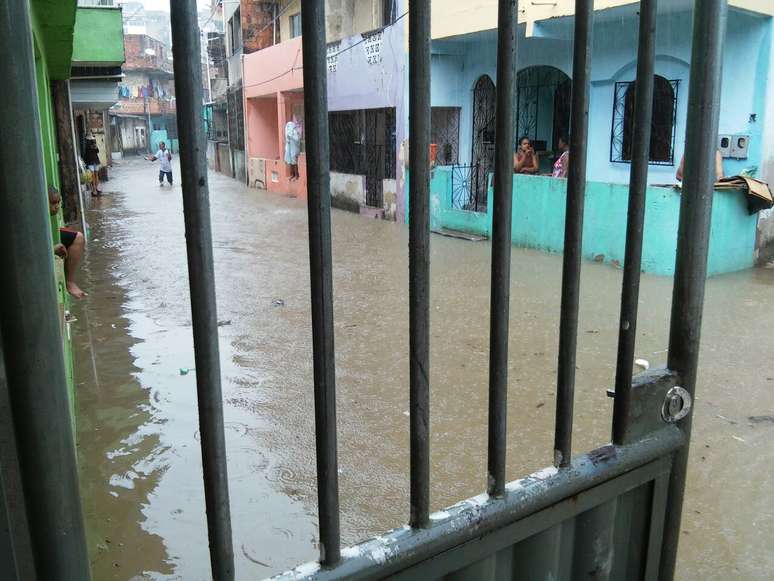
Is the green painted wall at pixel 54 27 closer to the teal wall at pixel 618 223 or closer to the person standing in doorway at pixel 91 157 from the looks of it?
the teal wall at pixel 618 223

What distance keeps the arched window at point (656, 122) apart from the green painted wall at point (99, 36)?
6.30 m

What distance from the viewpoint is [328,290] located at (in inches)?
36.9

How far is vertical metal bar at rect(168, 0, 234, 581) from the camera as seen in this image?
0.77m

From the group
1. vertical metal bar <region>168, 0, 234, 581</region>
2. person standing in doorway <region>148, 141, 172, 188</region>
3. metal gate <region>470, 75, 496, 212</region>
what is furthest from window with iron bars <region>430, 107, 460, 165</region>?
person standing in doorway <region>148, 141, 172, 188</region>

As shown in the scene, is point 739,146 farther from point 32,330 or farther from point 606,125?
point 32,330

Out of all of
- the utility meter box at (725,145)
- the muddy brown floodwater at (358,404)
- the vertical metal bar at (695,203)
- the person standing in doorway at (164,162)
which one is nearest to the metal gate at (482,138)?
the muddy brown floodwater at (358,404)

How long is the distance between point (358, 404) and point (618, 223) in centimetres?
515

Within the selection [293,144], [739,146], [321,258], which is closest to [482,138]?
[739,146]

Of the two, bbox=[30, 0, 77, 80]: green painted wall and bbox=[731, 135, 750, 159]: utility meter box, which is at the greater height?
bbox=[30, 0, 77, 80]: green painted wall

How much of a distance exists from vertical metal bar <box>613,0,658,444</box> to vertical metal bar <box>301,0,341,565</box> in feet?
1.92

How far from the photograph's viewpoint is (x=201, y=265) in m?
Answer: 0.82

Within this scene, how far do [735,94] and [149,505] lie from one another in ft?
24.5

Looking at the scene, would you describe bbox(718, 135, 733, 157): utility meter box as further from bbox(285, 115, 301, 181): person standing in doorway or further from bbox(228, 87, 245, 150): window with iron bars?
bbox(228, 87, 245, 150): window with iron bars

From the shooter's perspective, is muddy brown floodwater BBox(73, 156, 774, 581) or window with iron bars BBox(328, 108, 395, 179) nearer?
muddy brown floodwater BBox(73, 156, 774, 581)
